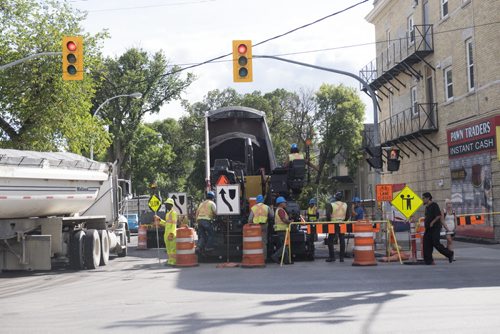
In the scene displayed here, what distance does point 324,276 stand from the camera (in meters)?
13.5

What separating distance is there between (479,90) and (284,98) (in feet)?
128

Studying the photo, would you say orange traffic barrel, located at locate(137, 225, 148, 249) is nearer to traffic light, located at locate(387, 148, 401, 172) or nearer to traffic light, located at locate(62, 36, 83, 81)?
traffic light, located at locate(62, 36, 83, 81)

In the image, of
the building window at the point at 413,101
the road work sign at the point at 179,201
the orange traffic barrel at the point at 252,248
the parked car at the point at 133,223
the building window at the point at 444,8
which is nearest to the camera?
the orange traffic barrel at the point at 252,248

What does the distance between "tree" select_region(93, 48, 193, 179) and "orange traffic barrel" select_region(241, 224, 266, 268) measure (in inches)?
1306

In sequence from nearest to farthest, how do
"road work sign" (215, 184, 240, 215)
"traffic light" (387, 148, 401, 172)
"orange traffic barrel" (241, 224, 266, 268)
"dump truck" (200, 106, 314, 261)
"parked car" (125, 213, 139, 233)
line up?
1. "orange traffic barrel" (241, 224, 266, 268)
2. "road work sign" (215, 184, 240, 215)
3. "dump truck" (200, 106, 314, 261)
4. "traffic light" (387, 148, 401, 172)
5. "parked car" (125, 213, 139, 233)

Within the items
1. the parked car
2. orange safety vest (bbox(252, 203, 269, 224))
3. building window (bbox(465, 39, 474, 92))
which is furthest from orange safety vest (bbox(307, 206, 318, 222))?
the parked car

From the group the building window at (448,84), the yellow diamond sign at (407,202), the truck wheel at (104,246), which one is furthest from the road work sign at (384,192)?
the truck wheel at (104,246)

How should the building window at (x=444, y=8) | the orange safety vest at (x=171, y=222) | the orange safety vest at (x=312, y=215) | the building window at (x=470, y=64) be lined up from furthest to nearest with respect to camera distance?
the building window at (x=444, y=8) → the building window at (x=470, y=64) → the orange safety vest at (x=312, y=215) → the orange safety vest at (x=171, y=222)

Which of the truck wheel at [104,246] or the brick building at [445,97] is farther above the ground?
the brick building at [445,97]

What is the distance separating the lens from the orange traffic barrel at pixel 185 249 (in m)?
16.3

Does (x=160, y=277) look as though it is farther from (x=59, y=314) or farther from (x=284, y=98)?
(x=284, y=98)

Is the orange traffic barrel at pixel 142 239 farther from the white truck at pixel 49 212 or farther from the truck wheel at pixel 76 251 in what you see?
the truck wheel at pixel 76 251

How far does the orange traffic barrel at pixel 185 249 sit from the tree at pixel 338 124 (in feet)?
122

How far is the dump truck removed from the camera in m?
17.5
